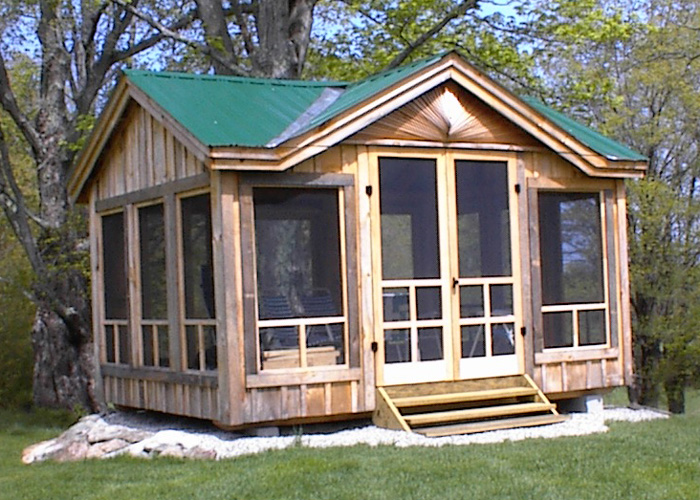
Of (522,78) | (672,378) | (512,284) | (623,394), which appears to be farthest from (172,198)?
(623,394)

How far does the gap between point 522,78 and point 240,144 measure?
11.6 meters

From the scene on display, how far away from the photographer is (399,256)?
11.6m

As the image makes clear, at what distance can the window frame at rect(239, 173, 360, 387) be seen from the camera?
1083 centimetres

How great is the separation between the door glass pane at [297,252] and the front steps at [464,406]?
1132 millimetres

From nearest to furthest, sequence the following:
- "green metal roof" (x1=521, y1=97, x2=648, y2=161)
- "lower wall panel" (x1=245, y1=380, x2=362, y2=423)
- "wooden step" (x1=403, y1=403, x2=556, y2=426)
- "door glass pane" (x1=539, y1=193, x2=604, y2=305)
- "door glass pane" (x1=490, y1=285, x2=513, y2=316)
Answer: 1. "lower wall panel" (x1=245, y1=380, x2=362, y2=423)
2. "wooden step" (x1=403, y1=403, x2=556, y2=426)
3. "door glass pane" (x1=490, y1=285, x2=513, y2=316)
4. "green metal roof" (x1=521, y1=97, x2=648, y2=161)
5. "door glass pane" (x1=539, y1=193, x2=604, y2=305)

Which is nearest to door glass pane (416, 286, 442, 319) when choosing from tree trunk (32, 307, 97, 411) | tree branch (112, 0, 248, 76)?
tree branch (112, 0, 248, 76)

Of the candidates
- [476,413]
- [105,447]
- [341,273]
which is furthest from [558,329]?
[105,447]

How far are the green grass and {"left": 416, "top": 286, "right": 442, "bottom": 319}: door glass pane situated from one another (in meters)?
1.83

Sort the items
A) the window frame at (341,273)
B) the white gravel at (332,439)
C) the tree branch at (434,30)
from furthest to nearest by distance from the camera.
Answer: the tree branch at (434,30) < the window frame at (341,273) < the white gravel at (332,439)

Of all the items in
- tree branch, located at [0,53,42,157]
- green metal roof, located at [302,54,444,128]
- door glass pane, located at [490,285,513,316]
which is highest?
tree branch, located at [0,53,42,157]

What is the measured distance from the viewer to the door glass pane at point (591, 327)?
1259 centimetres

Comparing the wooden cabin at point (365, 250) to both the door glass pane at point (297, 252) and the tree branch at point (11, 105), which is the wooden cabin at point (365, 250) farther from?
the tree branch at point (11, 105)

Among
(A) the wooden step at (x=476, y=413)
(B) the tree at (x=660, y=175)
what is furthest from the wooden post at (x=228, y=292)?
(B) the tree at (x=660, y=175)

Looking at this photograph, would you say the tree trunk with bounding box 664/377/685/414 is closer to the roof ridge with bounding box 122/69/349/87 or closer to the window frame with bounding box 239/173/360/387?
the roof ridge with bounding box 122/69/349/87
